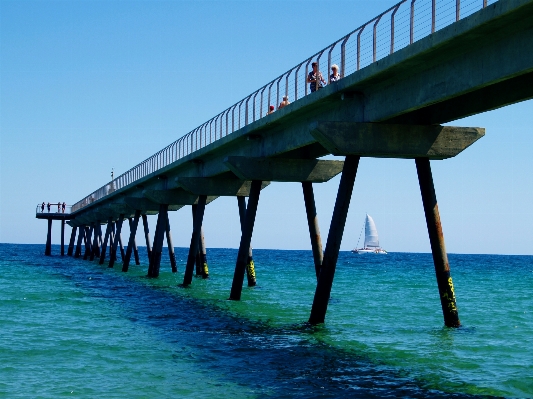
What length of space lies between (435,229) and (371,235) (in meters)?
136

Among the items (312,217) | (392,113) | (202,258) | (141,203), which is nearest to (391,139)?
(392,113)

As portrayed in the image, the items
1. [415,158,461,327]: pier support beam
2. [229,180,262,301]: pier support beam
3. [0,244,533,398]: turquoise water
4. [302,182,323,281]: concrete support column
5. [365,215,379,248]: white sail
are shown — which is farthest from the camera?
[365,215,379,248]: white sail

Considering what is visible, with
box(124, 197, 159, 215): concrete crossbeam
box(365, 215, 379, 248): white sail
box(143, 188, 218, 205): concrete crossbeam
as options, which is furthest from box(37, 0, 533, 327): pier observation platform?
box(365, 215, 379, 248): white sail

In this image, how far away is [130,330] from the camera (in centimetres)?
1891

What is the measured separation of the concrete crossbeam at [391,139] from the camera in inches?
700

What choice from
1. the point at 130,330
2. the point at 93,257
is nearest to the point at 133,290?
the point at 130,330

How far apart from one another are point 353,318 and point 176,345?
7.61 metres

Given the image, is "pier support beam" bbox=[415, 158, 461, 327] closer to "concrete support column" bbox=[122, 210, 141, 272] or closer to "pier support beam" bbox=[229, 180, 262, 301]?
"pier support beam" bbox=[229, 180, 262, 301]

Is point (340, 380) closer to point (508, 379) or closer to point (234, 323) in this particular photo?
point (508, 379)

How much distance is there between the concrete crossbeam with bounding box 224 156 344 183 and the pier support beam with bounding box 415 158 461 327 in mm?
6880

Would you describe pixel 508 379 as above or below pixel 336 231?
below

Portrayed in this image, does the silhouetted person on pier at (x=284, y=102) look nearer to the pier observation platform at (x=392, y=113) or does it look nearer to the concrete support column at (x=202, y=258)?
the pier observation platform at (x=392, y=113)

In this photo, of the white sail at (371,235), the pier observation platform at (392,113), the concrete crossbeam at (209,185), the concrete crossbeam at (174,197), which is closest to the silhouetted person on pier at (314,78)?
the pier observation platform at (392,113)

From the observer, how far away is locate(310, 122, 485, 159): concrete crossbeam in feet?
58.3
